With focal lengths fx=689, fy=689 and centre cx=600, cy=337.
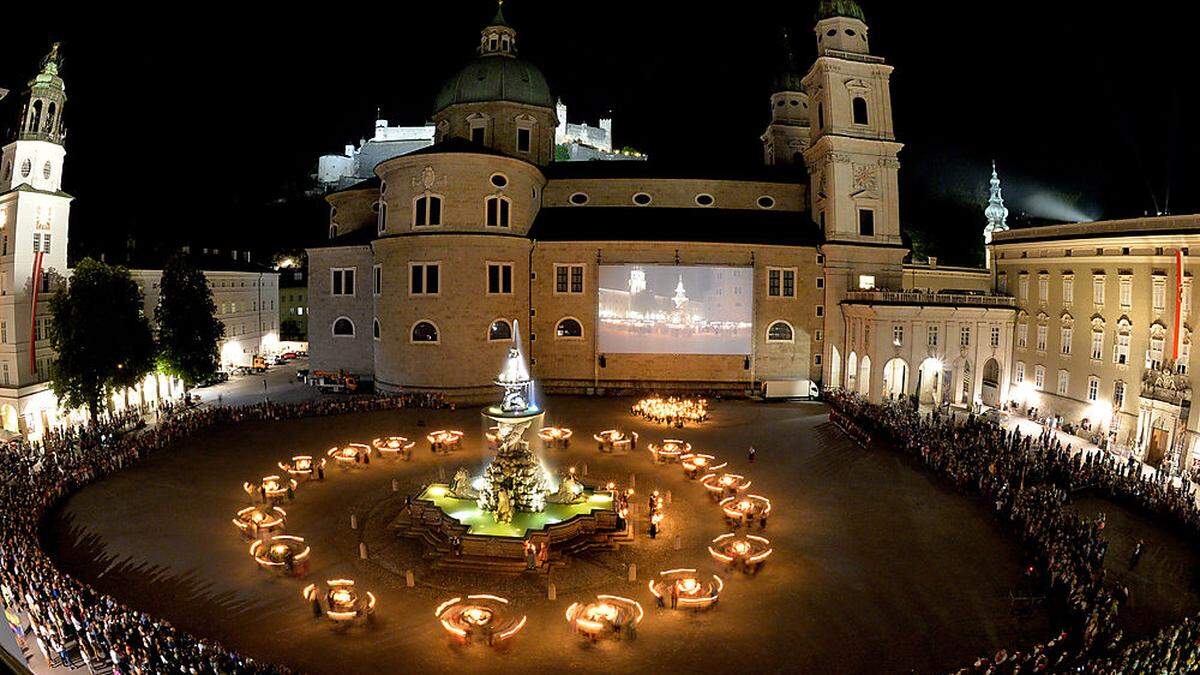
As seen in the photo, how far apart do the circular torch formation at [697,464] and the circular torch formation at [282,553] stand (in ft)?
42.1

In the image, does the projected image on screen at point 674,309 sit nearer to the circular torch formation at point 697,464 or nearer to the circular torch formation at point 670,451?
the circular torch formation at point 670,451

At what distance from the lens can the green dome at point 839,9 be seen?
41.1m

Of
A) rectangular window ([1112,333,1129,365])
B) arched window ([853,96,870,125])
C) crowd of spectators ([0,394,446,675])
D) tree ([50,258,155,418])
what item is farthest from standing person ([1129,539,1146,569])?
tree ([50,258,155,418])

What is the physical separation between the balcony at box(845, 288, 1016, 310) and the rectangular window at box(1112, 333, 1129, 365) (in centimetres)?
615

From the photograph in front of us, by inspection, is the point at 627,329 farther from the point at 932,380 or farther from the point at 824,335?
the point at 932,380

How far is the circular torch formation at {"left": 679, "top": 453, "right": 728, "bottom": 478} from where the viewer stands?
24656 mm

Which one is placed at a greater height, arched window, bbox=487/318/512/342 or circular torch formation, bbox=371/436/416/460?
arched window, bbox=487/318/512/342

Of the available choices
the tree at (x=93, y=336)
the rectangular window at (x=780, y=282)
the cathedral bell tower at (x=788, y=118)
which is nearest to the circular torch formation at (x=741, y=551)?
the rectangular window at (x=780, y=282)

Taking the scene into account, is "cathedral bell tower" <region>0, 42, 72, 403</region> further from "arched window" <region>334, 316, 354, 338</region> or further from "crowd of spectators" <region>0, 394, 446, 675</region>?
"arched window" <region>334, 316, 354, 338</region>

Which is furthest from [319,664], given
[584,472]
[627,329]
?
[627,329]

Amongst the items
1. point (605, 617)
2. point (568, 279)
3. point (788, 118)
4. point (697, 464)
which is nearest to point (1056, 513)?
point (697, 464)

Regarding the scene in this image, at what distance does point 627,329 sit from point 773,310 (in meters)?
8.73

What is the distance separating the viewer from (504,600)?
15172mm

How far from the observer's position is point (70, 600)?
1380 cm
